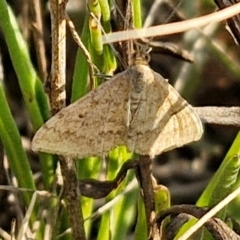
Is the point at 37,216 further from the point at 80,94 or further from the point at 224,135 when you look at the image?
the point at 224,135

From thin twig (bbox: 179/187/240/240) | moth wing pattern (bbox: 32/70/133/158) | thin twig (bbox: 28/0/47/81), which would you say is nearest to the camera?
thin twig (bbox: 179/187/240/240)

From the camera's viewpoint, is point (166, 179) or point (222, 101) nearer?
point (166, 179)

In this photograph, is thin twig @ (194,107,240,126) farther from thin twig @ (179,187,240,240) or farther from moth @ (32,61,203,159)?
thin twig @ (179,187,240,240)

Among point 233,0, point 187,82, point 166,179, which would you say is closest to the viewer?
point 233,0

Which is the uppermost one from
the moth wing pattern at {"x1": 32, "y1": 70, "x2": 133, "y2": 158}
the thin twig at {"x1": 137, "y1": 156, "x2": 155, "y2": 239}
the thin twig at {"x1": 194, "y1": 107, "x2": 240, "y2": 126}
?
the moth wing pattern at {"x1": 32, "y1": 70, "x2": 133, "y2": 158}

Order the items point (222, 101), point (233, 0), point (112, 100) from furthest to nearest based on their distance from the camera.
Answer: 1. point (222, 101)
2. point (112, 100)
3. point (233, 0)

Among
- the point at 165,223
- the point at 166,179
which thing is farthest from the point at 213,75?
the point at 165,223

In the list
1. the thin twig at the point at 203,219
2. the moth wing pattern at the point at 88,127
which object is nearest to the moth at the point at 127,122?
the moth wing pattern at the point at 88,127

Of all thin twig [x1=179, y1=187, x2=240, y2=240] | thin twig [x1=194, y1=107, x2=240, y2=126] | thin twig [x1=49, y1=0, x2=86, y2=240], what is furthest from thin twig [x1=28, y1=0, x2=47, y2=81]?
thin twig [x1=179, y1=187, x2=240, y2=240]

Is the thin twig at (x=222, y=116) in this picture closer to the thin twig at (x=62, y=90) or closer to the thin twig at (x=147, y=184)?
the thin twig at (x=147, y=184)
